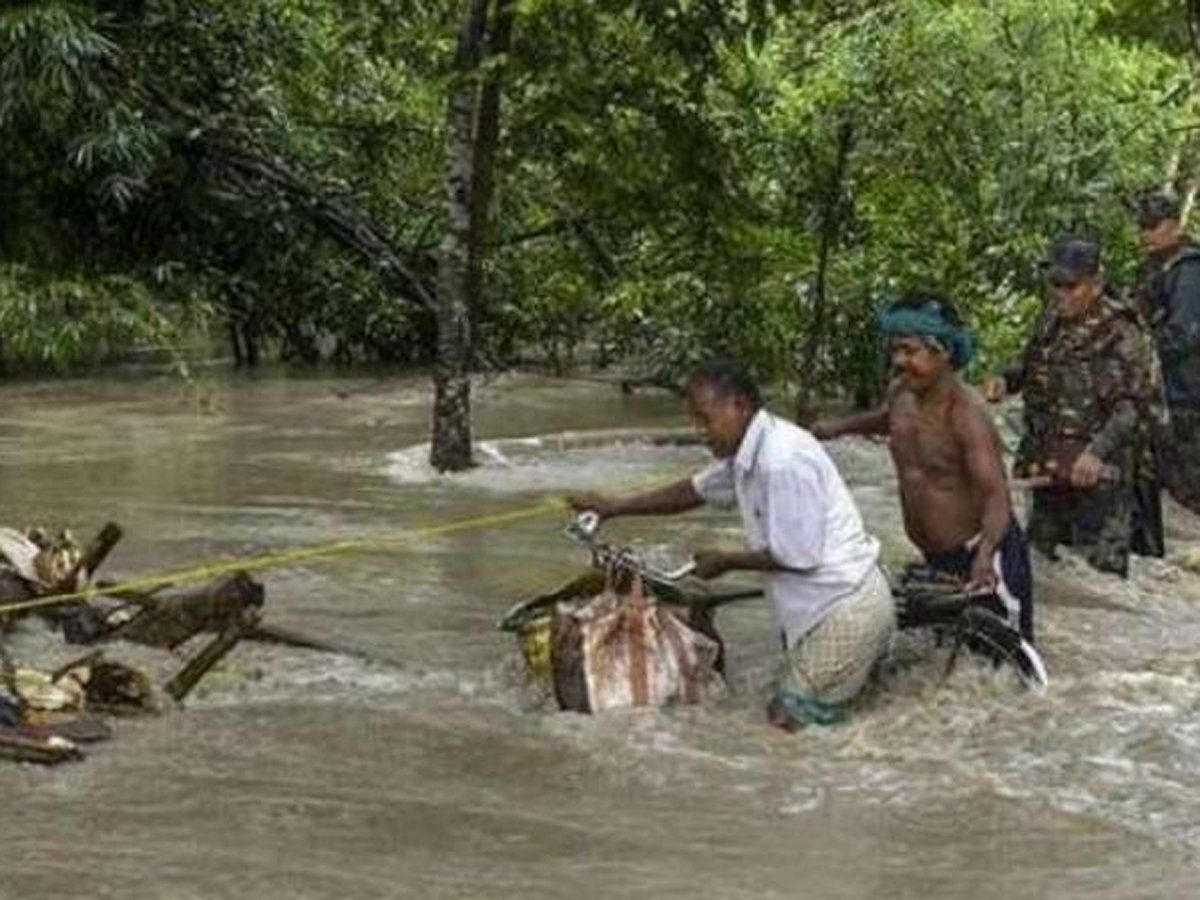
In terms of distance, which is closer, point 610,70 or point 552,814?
point 552,814

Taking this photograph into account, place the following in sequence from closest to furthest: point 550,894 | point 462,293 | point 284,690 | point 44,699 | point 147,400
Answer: point 550,894 < point 44,699 < point 284,690 < point 462,293 < point 147,400

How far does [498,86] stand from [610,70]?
922 millimetres

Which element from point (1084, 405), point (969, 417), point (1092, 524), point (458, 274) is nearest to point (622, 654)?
point (969, 417)

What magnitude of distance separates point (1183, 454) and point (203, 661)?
5.38 m

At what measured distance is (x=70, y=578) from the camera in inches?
291

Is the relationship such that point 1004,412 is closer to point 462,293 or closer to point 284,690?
point 462,293

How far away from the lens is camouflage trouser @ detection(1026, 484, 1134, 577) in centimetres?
886

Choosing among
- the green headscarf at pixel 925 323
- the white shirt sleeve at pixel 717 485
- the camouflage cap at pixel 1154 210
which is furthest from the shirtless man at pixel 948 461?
the camouflage cap at pixel 1154 210

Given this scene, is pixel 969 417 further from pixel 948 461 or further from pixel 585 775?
pixel 585 775

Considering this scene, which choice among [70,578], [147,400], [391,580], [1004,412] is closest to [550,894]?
[70,578]

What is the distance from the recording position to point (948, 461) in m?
6.86

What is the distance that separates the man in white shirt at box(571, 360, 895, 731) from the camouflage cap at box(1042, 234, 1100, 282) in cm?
224

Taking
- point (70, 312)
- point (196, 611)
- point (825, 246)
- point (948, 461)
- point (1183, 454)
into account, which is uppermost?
point (825, 246)

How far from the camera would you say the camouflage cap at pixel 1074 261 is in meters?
8.40
